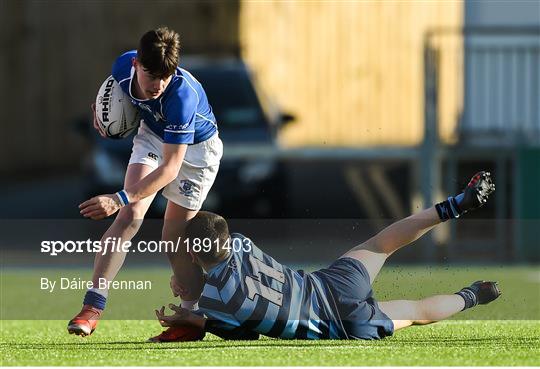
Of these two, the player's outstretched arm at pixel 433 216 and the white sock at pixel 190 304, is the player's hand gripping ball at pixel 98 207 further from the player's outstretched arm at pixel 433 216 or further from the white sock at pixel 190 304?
the player's outstretched arm at pixel 433 216

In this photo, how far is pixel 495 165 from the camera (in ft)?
50.2

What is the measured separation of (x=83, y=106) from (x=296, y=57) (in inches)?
136

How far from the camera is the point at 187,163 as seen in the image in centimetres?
845

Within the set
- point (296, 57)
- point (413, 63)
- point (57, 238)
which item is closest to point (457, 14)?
point (413, 63)

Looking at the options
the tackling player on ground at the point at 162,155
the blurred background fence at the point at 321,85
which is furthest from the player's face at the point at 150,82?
the blurred background fence at the point at 321,85

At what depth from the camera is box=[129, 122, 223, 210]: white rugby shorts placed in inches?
326

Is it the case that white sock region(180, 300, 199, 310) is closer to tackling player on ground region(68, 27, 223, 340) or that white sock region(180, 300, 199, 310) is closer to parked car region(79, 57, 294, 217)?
tackling player on ground region(68, 27, 223, 340)

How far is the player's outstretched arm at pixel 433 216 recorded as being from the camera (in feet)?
27.0

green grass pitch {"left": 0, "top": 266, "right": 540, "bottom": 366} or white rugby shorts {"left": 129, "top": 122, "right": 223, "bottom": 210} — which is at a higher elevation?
white rugby shorts {"left": 129, "top": 122, "right": 223, "bottom": 210}

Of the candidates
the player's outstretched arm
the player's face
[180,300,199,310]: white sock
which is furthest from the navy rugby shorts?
the player's face

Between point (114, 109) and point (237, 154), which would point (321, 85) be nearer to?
point (237, 154)

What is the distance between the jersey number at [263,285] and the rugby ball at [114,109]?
A: 1.04 meters

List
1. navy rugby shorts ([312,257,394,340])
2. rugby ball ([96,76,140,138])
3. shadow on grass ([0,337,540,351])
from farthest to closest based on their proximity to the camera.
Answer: rugby ball ([96,76,140,138]), navy rugby shorts ([312,257,394,340]), shadow on grass ([0,337,540,351])

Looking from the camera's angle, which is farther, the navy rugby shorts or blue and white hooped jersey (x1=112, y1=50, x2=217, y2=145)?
the navy rugby shorts
